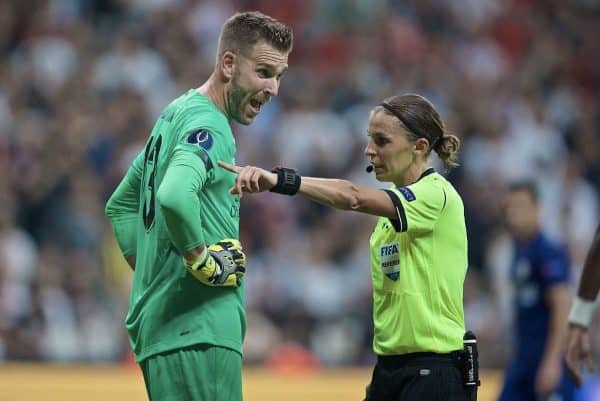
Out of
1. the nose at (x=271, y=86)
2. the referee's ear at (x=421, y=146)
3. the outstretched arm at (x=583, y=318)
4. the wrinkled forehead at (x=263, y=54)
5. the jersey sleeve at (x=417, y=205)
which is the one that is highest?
the wrinkled forehead at (x=263, y=54)

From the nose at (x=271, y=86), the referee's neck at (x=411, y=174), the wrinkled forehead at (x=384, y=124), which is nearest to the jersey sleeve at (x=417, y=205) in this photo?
the referee's neck at (x=411, y=174)

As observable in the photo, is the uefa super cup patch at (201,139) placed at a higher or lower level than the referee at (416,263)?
higher

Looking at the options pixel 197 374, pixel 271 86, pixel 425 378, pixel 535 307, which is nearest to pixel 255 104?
pixel 271 86

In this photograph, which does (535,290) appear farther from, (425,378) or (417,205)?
(417,205)

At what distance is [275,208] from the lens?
1247 centimetres

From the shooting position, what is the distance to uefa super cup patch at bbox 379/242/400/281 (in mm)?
5328

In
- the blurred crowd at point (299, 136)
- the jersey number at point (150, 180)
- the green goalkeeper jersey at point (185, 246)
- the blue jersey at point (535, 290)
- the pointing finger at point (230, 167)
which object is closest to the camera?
the pointing finger at point (230, 167)

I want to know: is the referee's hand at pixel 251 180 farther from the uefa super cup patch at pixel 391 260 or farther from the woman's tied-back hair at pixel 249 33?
the uefa super cup patch at pixel 391 260

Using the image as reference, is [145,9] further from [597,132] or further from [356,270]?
[597,132]

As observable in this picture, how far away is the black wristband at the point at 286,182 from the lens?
4.68m

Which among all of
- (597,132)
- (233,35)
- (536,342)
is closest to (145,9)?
(597,132)

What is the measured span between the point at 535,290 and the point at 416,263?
319cm

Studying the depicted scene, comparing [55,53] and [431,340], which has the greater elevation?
[55,53]

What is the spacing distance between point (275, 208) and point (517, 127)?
3.21 meters
